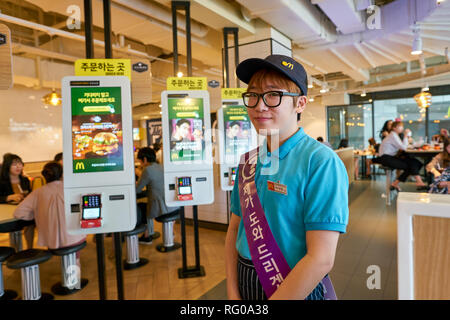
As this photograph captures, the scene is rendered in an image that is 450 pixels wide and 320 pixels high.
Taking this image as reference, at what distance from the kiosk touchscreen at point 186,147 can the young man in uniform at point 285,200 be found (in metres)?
2.07

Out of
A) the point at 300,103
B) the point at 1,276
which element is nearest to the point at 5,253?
the point at 1,276

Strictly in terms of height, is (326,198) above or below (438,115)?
below

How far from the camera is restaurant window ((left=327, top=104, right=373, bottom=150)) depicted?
38.1 ft

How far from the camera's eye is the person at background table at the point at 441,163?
426 cm

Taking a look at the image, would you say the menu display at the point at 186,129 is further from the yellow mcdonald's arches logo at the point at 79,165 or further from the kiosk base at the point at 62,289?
the kiosk base at the point at 62,289

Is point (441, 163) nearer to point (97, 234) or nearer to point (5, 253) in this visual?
point (97, 234)

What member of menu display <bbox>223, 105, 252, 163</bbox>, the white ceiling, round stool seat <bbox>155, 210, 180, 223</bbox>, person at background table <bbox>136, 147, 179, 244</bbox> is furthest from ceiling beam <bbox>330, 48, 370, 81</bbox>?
round stool seat <bbox>155, 210, 180, 223</bbox>

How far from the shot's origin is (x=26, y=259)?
284 centimetres

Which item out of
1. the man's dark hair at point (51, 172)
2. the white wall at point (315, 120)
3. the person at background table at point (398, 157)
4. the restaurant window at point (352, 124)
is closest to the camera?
the man's dark hair at point (51, 172)

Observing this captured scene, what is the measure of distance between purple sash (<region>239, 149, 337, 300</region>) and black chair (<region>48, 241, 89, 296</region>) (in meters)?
2.75

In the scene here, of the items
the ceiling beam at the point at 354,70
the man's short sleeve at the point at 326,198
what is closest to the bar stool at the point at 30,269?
the man's short sleeve at the point at 326,198

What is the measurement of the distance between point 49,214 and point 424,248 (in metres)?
3.37

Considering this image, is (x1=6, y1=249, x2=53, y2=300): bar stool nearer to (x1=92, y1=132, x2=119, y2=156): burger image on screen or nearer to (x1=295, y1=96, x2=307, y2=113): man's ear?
(x1=92, y1=132, x2=119, y2=156): burger image on screen
